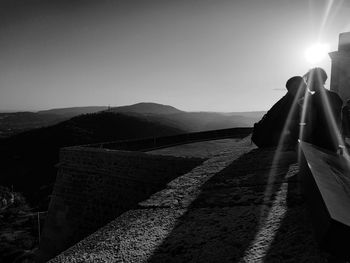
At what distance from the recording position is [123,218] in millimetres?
2252

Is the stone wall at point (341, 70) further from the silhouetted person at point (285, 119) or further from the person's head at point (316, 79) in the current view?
the person's head at point (316, 79)

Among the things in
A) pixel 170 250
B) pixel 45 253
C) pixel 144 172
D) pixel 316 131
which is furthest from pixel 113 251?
pixel 45 253

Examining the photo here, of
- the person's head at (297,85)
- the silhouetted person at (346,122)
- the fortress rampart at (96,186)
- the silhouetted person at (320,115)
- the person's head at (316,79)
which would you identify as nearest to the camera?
the silhouetted person at (320,115)

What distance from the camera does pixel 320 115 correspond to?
356 cm

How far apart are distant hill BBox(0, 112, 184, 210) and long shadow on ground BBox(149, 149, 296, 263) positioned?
50601 mm

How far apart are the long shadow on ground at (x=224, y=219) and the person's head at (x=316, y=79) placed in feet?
4.98

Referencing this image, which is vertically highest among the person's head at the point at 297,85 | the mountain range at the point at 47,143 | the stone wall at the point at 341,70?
the stone wall at the point at 341,70

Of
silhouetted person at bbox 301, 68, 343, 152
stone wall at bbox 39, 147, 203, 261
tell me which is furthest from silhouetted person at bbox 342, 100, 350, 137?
stone wall at bbox 39, 147, 203, 261

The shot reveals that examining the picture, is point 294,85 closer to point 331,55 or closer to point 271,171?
point 271,171

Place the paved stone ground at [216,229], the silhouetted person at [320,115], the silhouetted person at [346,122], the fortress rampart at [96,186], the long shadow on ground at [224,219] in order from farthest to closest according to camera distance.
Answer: the fortress rampart at [96,186]
the silhouetted person at [346,122]
the silhouetted person at [320,115]
the long shadow on ground at [224,219]
the paved stone ground at [216,229]

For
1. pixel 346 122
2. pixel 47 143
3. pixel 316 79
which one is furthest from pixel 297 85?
pixel 47 143

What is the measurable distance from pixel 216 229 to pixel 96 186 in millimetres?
7178

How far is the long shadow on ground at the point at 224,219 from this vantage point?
1502 millimetres

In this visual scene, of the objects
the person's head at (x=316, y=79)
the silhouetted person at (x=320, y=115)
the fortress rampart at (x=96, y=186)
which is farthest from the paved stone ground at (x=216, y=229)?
the fortress rampart at (x=96, y=186)
